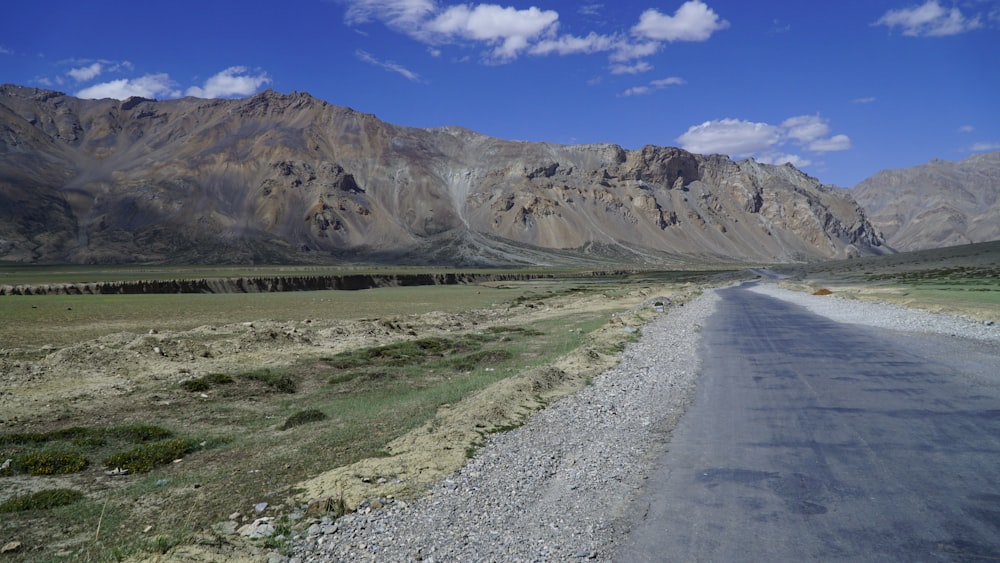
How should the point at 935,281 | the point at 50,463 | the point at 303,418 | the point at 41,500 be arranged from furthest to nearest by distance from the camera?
the point at 935,281 < the point at 303,418 < the point at 50,463 < the point at 41,500

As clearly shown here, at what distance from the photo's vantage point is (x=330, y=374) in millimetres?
22906

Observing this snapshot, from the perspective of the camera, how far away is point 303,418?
1517 centimetres

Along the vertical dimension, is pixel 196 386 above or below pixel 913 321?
below

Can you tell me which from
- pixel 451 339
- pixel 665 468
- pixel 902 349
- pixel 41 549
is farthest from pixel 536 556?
pixel 451 339

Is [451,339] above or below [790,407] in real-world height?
below

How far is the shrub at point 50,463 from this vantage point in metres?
11.4

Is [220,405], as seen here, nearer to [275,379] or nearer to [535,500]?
[275,379]

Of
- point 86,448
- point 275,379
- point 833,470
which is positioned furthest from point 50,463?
point 833,470

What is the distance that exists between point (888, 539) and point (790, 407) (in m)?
6.82

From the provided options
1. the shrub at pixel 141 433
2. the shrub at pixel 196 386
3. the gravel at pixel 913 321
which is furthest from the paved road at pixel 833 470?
the shrub at pixel 196 386

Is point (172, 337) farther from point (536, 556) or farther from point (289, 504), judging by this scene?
point (536, 556)

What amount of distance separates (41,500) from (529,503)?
803 cm

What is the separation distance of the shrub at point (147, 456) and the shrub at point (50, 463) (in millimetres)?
500

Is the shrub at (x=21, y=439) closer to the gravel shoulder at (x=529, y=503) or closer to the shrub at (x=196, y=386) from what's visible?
the shrub at (x=196, y=386)
